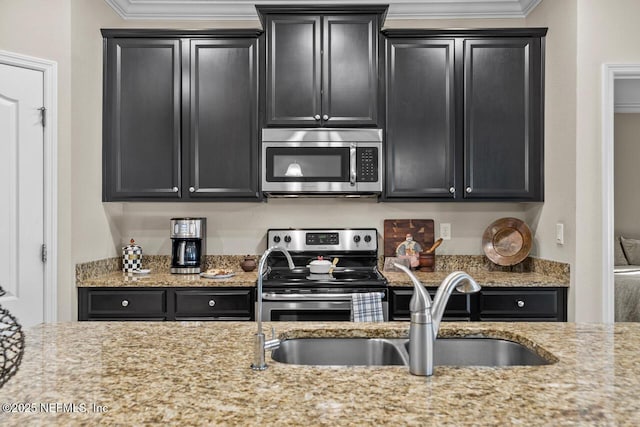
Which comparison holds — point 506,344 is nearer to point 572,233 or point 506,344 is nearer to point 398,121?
point 572,233

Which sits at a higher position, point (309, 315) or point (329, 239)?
point (329, 239)

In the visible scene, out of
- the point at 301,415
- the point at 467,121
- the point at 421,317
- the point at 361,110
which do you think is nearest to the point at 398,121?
the point at 361,110

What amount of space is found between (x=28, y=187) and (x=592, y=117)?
10.9 feet

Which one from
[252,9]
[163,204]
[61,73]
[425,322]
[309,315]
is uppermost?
[252,9]

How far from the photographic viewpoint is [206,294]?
2904mm

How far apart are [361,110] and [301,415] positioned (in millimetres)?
2568

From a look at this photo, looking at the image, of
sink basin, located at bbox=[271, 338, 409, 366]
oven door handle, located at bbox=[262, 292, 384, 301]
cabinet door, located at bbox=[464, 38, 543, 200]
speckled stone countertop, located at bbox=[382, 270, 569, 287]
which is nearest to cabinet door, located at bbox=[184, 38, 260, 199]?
oven door handle, located at bbox=[262, 292, 384, 301]

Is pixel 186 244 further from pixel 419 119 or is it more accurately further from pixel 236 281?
pixel 419 119

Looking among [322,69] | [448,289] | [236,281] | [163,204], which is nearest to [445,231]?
[322,69]

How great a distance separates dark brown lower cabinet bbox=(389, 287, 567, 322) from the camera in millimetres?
2871

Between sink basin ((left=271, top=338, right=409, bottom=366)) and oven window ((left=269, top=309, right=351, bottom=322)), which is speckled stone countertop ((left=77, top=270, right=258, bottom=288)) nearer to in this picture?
oven window ((left=269, top=309, right=351, bottom=322))

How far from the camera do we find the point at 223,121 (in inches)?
126

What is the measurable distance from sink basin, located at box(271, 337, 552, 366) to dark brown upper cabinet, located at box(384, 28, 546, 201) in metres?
1.77

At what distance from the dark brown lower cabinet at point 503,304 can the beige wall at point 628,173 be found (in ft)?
11.1
